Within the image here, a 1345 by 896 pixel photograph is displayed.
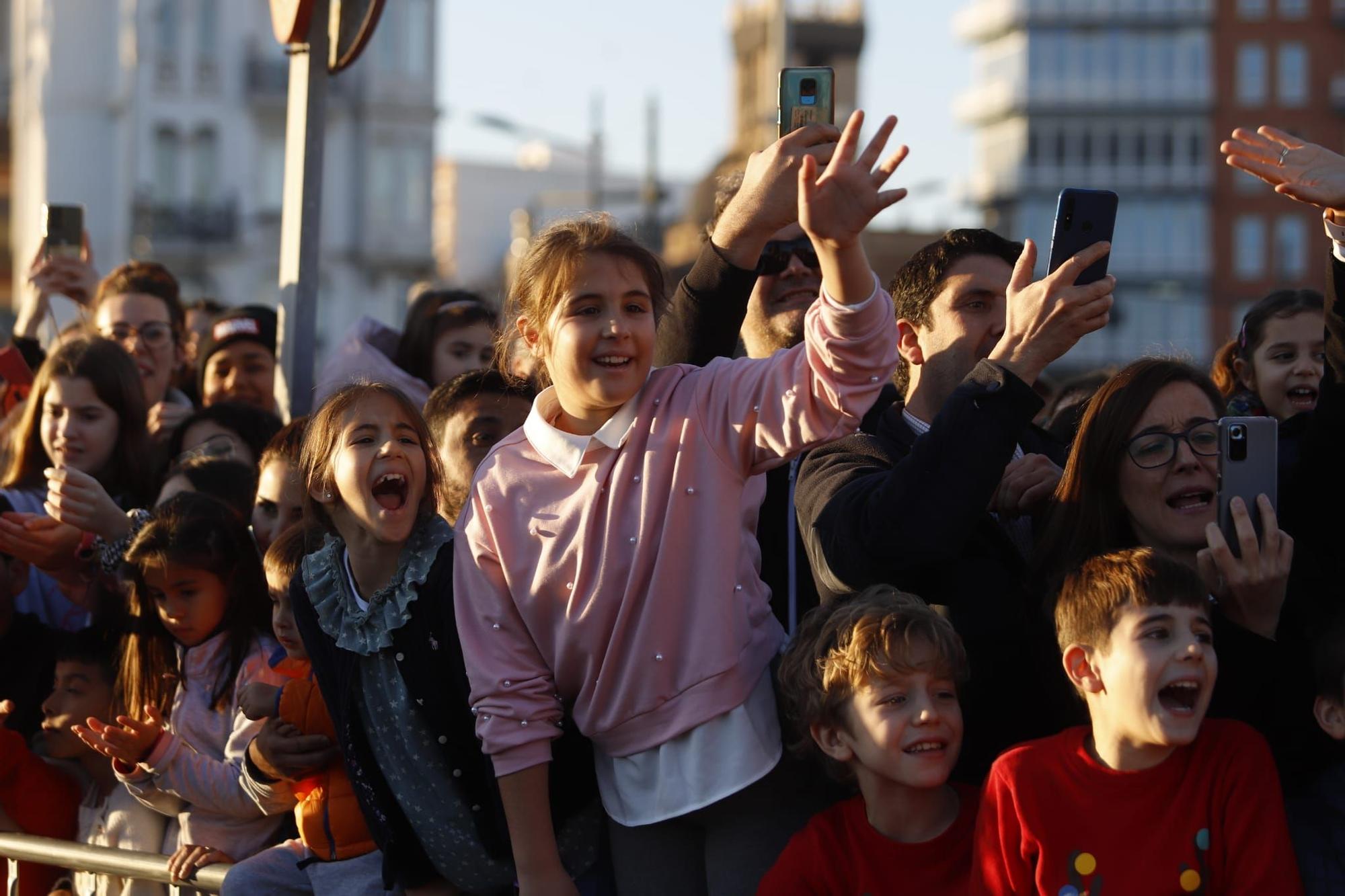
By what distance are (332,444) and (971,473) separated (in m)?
1.64

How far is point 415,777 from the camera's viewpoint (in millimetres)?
4375

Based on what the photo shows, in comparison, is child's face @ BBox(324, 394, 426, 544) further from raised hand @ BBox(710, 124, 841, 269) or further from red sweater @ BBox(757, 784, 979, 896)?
red sweater @ BBox(757, 784, 979, 896)

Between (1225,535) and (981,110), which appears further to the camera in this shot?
(981,110)

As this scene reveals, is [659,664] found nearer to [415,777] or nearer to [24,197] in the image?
[415,777]

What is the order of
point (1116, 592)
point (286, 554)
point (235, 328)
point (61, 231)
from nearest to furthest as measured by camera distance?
point (1116, 592), point (286, 554), point (61, 231), point (235, 328)

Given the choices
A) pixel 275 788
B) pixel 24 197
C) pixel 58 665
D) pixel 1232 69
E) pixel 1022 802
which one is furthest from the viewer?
pixel 1232 69

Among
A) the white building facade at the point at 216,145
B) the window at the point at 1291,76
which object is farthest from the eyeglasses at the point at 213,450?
A: the window at the point at 1291,76

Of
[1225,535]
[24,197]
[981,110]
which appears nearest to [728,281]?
[1225,535]

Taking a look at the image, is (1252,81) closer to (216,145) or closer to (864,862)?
(216,145)

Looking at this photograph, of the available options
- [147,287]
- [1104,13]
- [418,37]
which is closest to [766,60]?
[1104,13]

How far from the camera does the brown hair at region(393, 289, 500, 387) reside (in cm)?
680

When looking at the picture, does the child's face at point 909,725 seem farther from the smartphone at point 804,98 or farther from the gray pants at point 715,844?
the smartphone at point 804,98

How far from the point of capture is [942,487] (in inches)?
149

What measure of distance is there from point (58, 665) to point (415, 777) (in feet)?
6.45
